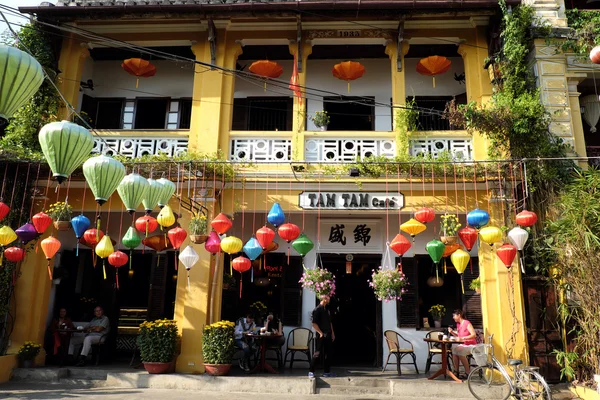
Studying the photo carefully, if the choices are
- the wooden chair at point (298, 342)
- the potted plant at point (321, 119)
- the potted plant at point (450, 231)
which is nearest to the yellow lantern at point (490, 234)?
the potted plant at point (450, 231)

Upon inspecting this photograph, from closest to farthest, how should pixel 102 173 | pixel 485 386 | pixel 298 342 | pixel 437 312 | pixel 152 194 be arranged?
pixel 102 173, pixel 152 194, pixel 485 386, pixel 298 342, pixel 437 312

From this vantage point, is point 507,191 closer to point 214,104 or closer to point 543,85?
point 543,85

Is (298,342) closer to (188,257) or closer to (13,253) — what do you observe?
(188,257)

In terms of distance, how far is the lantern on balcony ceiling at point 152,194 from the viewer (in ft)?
26.5

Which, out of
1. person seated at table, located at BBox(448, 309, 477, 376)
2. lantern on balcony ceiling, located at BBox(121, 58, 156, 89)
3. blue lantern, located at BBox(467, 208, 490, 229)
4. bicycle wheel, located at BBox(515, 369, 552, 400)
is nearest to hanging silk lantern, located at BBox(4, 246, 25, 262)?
lantern on balcony ceiling, located at BBox(121, 58, 156, 89)

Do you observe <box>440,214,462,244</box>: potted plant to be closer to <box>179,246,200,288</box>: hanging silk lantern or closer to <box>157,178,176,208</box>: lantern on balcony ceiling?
<box>179,246,200,288</box>: hanging silk lantern

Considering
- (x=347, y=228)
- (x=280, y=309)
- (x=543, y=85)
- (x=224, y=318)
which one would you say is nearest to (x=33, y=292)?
(x=224, y=318)

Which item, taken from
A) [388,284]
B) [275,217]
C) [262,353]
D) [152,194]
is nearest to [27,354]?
[262,353]

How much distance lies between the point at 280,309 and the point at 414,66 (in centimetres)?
696

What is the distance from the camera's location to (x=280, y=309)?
11.8 meters

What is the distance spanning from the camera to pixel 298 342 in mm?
11266

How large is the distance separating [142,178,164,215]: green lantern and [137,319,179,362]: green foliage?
8.94ft

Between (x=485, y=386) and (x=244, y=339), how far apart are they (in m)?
4.72

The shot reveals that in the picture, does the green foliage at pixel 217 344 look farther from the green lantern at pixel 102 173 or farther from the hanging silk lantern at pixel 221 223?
the green lantern at pixel 102 173
